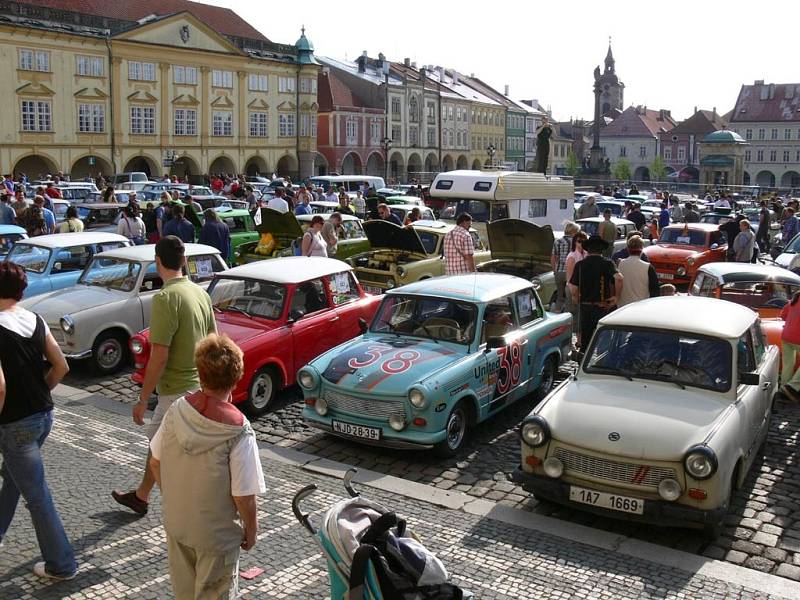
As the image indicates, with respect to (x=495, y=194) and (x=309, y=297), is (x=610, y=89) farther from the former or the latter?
(x=309, y=297)

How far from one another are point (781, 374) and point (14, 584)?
7.88 meters

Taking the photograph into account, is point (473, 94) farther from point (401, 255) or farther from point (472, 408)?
point (472, 408)

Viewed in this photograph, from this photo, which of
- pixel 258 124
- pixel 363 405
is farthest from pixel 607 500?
pixel 258 124

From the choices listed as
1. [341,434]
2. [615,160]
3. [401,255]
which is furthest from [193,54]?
[615,160]

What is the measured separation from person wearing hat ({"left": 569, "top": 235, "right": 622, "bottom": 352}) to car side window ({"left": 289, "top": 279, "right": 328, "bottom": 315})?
3.32 meters

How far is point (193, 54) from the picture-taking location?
→ 62938 mm

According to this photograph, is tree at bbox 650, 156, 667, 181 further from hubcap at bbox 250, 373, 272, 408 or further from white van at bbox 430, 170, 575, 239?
hubcap at bbox 250, 373, 272, 408

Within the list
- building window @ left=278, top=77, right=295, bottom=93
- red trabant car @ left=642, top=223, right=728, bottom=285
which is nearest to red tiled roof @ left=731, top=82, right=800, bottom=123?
building window @ left=278, top=77, right=295, bottom=93

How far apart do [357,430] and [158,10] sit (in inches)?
2493

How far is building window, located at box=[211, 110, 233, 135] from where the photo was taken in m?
65.5

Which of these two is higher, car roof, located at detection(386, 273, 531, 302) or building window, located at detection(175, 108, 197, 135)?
building window, located at detection(175, 108, 197, 135)

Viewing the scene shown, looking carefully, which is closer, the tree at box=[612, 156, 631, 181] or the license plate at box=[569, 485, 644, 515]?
the license plate at box=[569, 485, 644, 515]

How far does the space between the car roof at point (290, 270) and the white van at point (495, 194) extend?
960 centimetres

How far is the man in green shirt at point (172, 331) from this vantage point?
6301mm
